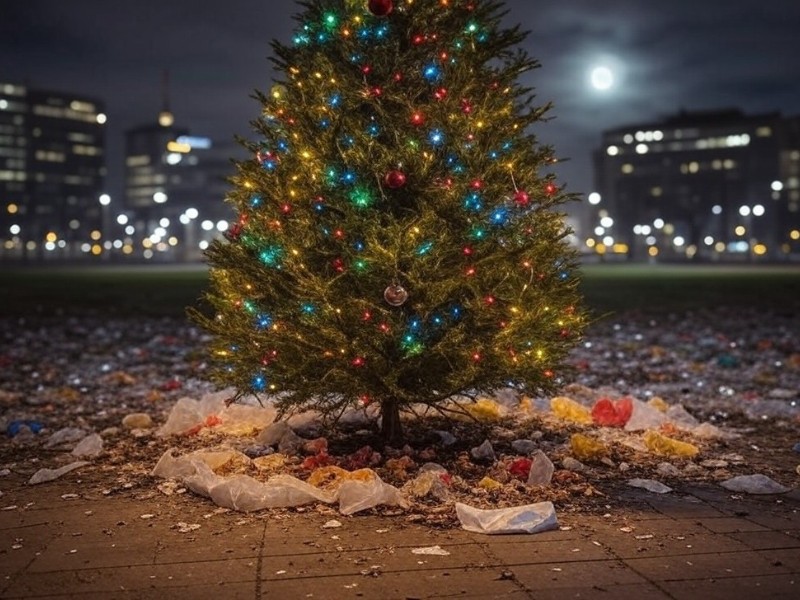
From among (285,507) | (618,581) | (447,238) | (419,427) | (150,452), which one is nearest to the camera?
(618,581)

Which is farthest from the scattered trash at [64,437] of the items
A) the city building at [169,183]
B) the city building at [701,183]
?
the city building at [169,183]

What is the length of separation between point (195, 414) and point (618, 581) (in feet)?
15.2

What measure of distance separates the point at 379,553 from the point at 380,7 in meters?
3.50

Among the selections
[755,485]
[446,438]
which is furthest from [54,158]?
[755,485]

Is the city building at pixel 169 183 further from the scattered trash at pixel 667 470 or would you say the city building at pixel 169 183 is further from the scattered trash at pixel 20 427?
the scattered trash at pixel 667 470

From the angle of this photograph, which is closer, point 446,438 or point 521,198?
point 521,198

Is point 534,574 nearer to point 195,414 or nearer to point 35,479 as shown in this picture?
point 35,479

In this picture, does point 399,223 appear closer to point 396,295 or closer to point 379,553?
point 396,295

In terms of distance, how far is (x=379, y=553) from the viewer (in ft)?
14.4

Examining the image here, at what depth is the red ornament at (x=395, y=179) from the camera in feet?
18.3

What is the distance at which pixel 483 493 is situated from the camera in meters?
5.50

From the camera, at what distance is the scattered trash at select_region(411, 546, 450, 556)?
4.37 m

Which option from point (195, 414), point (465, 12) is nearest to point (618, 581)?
point (465, 12)

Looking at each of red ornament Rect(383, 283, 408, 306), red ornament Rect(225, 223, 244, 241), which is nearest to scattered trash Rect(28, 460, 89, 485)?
red ornament Rect(225, 223, 244, 241)
